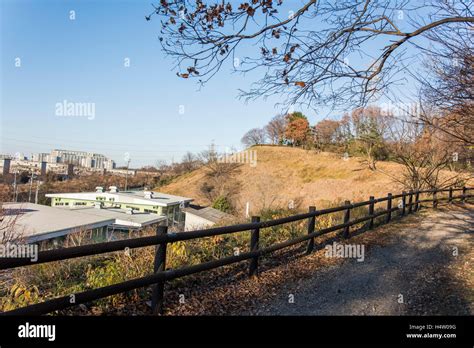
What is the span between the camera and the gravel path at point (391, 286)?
5.12m

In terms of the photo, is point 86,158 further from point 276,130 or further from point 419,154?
point 419,154

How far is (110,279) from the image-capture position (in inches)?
208

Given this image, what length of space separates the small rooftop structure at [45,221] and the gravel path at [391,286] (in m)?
11.0

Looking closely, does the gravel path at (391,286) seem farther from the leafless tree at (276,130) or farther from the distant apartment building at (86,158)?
the distant apartment building at (86,158)

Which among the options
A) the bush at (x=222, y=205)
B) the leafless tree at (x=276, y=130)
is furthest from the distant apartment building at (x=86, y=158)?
the bush at (x=222, y=205)

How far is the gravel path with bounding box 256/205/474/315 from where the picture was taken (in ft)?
16.8

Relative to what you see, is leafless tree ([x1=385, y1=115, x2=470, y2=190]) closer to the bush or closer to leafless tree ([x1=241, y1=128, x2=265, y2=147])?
the bush

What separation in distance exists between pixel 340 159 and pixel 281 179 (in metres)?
9.41

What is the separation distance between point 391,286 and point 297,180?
48.0m

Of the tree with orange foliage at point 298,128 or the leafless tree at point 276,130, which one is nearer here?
the tree with orange foliage at point 298,128

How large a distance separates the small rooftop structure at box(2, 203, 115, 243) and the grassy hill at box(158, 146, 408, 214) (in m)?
18.7
